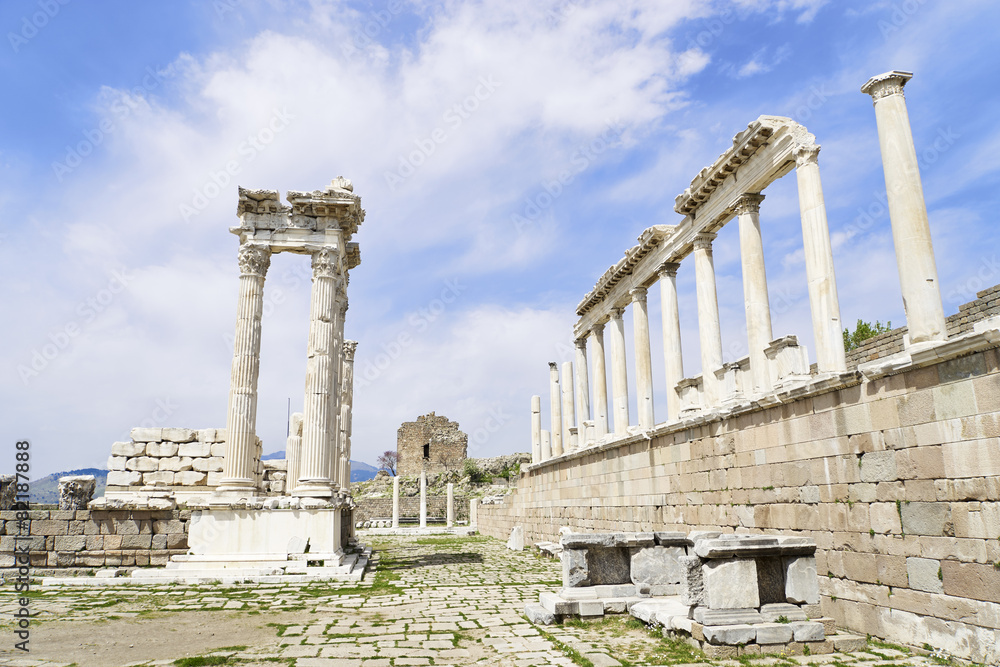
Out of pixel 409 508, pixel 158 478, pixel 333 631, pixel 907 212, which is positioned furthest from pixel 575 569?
pixel 409 508

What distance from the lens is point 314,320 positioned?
47.3 ft

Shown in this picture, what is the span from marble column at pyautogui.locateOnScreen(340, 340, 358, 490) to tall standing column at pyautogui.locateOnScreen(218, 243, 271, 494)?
5099 mm

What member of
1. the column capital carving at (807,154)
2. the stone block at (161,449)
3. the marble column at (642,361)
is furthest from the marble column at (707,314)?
the stone block at (161,449)

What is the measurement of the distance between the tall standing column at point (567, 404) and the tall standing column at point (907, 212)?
15.4 metres

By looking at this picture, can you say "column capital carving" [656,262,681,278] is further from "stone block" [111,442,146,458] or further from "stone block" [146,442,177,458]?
"stone block" [111,442,146,458]

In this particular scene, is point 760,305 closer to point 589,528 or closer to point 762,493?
point 762,493

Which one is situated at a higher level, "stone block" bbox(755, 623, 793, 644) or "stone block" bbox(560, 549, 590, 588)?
"stone block" bbox(560, 549, 590, 588)

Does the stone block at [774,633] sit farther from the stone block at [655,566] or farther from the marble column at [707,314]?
the marble column at [707,314]

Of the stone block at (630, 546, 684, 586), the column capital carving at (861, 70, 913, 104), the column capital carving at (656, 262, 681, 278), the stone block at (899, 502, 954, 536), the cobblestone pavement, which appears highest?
the column capital carving at (656, 262, 681, 278)

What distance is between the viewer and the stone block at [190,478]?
48.0 ft

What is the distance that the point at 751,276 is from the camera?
39.4 ft

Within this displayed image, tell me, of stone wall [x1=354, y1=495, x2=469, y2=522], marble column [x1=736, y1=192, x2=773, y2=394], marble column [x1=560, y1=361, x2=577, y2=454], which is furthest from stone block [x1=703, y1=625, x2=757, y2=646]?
stone wall [x1=354, y1=495, x2=469, y2=522]

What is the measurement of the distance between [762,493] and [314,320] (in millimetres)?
9643

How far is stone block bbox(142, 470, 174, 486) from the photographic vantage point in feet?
47.5
